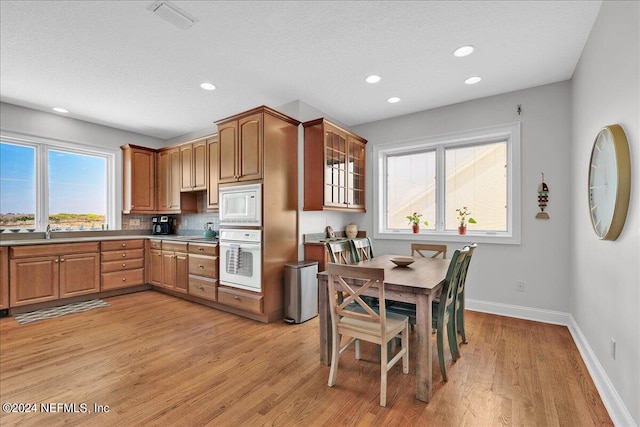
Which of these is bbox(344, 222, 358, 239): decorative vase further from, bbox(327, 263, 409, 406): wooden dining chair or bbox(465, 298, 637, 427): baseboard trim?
bbox(327, 263, 409, 406): wooden dining chair

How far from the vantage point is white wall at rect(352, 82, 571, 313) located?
3361 millimetres

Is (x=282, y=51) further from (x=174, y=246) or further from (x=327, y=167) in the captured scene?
(x=174, y=246)

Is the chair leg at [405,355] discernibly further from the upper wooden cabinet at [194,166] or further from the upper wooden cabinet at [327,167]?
the upper wooden cabinet at [194,166]

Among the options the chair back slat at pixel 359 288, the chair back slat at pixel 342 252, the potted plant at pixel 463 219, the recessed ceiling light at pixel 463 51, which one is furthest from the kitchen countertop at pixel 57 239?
the recessed ceiling light at pixel 463 51

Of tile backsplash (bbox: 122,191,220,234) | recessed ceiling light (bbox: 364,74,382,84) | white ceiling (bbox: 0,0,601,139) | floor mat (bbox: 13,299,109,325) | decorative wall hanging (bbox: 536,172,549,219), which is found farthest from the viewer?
tile backsplash (bbox: 122,191,220,234)

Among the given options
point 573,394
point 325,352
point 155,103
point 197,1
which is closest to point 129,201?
point 155,103

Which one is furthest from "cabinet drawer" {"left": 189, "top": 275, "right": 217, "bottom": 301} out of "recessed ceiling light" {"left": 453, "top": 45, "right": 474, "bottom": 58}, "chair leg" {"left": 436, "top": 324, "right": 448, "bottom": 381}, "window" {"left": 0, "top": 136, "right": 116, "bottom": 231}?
"recessed ceiling light" {"left": 453, "top": 45, "right": 474, "bottom": 58}

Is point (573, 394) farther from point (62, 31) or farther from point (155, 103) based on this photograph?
point (155, 103)

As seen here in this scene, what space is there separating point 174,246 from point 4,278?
1880mm

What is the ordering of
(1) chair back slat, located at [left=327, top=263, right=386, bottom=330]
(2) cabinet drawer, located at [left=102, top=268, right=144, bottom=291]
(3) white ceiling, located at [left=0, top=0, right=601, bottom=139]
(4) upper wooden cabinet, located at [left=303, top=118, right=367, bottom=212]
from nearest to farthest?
1. (1) chair back slat, located at [left=327, top=263, right=386, bottom=330]
2. (3) white ceiling, located at [left=0, top=0, right=601, bottom=139]
3. (4) upper wooden cabinet, located at [left=303, top=118, right=367, bottom=212]
4. (2) cabinet drawer, located at [left=102, top=268, right=144, bottom=291]

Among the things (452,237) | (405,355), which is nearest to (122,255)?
(405,355)

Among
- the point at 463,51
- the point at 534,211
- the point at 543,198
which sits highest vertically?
the point at 463,51

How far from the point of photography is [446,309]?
226 centimetres

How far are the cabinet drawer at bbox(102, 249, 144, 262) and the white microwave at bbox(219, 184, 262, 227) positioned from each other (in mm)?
2040
